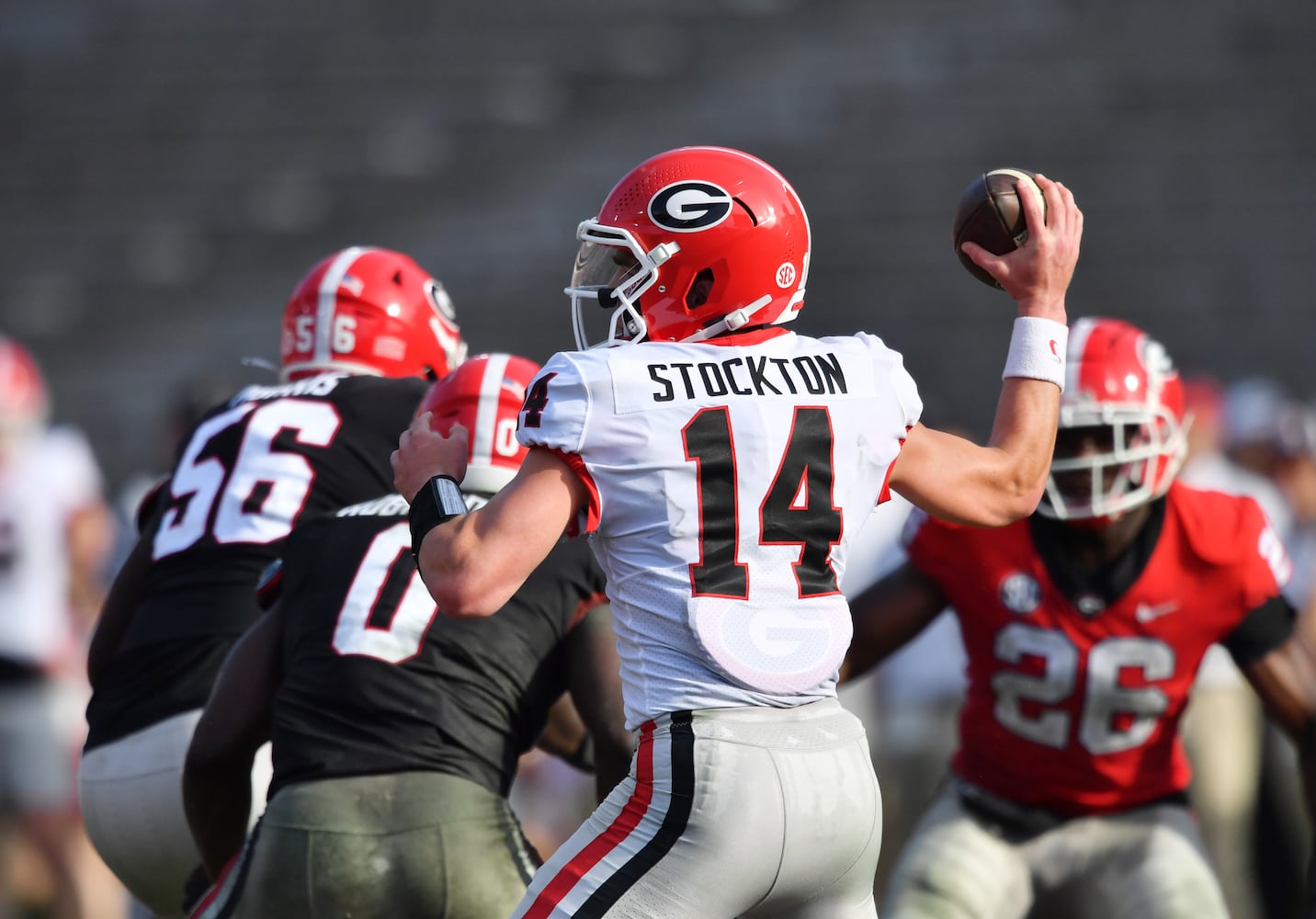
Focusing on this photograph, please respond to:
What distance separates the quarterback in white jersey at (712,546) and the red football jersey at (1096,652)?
1367 mm

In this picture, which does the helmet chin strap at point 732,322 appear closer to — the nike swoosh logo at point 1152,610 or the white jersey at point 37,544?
the nike swoosh logo at point 1152,610

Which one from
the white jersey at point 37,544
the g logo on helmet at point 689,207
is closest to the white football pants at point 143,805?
the g logo on helmet at point 689,207

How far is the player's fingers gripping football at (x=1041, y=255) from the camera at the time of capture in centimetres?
296

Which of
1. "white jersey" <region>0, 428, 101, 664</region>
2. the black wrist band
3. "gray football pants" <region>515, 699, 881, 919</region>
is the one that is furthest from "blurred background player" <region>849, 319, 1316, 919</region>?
"white jersey" <region>0, 428, 101, 664</region>

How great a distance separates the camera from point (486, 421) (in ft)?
12.1

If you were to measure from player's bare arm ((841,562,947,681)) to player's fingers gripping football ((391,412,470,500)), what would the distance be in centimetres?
160

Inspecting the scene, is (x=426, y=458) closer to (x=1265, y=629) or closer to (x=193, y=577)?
(x=193, y=577)

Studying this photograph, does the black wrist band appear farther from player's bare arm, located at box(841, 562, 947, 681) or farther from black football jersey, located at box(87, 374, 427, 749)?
player's bare arm, located at box(841, 562, 947, 681)

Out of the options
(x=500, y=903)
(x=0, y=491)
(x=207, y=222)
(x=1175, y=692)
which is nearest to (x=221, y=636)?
(x=500, y=903)

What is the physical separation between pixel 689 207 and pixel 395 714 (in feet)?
4.02

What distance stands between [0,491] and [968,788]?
15.3 ft

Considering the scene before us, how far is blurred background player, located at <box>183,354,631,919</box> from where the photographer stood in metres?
3.33

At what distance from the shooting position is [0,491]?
7176 millimetres

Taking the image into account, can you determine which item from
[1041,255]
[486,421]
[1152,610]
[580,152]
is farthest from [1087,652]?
[580,152]
